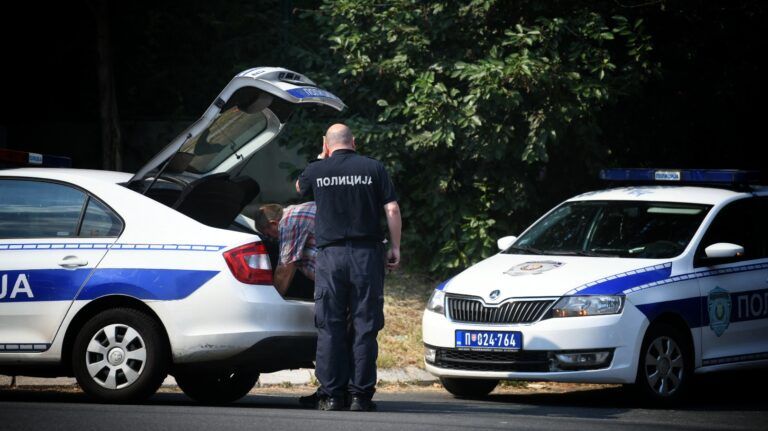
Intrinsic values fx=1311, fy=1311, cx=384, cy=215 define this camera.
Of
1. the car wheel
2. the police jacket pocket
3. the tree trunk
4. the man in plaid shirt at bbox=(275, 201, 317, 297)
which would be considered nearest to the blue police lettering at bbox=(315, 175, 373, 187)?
the man in plaid shirt at bbox=(275, 201, 317, 297)

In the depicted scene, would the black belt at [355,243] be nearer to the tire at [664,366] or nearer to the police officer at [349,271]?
the police officer at [349,271]

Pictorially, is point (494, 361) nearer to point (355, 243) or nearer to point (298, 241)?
point (355, 243)

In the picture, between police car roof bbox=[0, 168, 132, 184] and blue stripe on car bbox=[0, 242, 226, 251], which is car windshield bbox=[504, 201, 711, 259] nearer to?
blue stripe on car bbox=[0, 242, 226, 251]

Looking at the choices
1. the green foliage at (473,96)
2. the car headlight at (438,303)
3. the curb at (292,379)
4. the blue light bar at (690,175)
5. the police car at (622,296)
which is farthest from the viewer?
the green foliage at (473,96)

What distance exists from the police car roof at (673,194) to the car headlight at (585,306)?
1.63 metres

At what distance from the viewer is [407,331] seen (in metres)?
12.8

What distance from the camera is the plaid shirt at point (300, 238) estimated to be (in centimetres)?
852

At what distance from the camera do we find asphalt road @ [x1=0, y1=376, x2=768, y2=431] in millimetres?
7309

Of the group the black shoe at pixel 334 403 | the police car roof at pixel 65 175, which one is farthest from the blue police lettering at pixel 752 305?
the police car roof at pixel 65 175

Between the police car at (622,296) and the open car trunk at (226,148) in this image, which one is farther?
the police car at (622,296)

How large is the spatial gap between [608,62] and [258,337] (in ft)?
21.7

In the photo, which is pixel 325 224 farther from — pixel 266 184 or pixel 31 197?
pixel 266 184

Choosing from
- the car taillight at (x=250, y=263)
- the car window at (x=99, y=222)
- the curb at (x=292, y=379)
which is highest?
the car window at (x=99, y=222)

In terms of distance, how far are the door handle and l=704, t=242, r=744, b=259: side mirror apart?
15.2 ft
